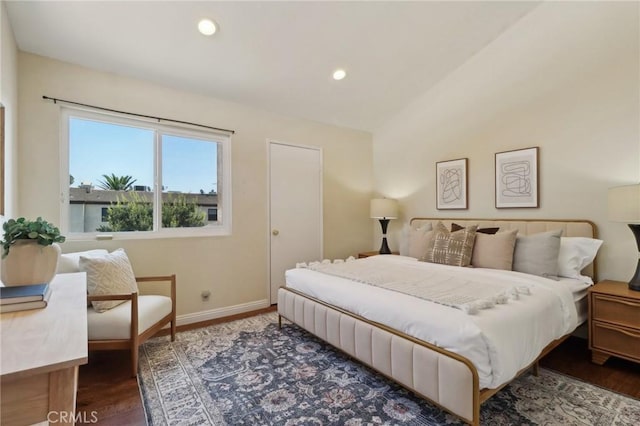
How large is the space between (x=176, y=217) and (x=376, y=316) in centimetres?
239

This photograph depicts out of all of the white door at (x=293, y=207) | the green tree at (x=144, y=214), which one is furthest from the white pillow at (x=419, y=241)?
the green tree at (x=144, y=214)

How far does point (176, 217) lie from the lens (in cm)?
324

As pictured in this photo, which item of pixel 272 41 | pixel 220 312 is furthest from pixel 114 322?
pixel 272 41

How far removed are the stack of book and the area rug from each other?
1037 millimetres

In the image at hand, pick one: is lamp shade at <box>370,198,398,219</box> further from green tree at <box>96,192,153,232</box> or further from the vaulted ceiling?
green tree at <box>96,192,153,232</box>

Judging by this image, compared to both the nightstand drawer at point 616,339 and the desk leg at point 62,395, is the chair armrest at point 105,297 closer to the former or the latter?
the desk leg at point 62,395

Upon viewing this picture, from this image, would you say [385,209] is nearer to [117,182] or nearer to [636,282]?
[636,282]

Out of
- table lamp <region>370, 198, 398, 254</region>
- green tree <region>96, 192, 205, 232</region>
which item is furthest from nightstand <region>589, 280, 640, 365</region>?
green tree <region>96, 192, 205, 232</region>

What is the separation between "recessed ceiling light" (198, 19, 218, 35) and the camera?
2.47m

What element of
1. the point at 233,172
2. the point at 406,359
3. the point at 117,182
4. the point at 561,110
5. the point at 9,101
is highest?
the point at 561,110

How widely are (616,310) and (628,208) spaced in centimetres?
78

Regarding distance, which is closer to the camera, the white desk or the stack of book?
the white desk

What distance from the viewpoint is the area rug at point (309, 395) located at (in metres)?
1.74

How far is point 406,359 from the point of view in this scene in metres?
1.73
